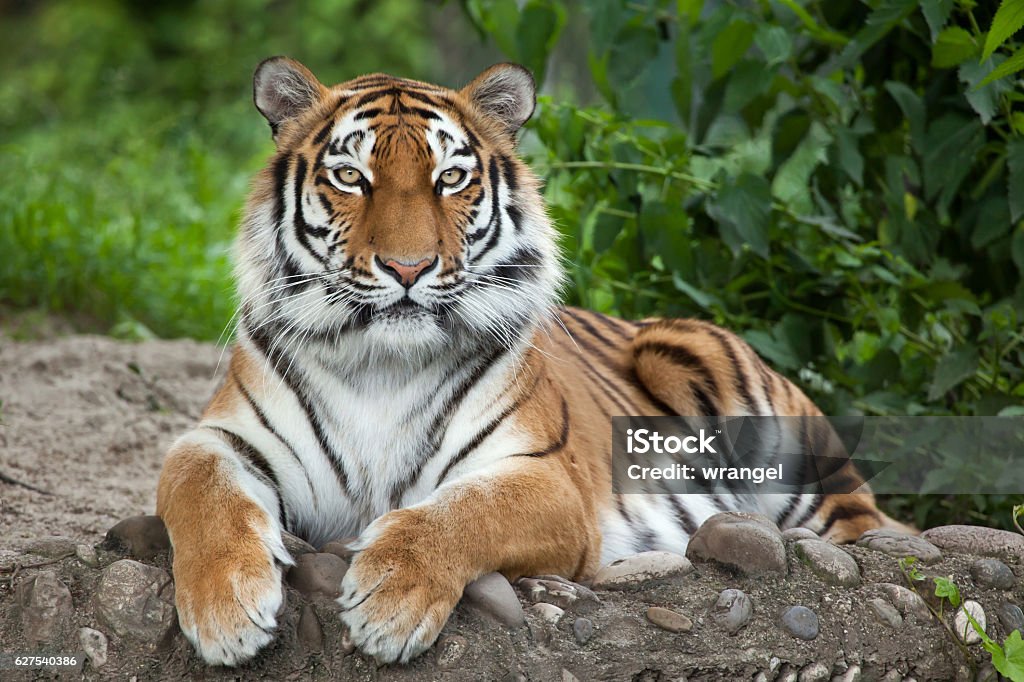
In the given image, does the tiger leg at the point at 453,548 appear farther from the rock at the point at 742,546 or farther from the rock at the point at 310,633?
the rock at the point at 742,546

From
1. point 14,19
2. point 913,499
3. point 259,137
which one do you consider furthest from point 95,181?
point 14,19

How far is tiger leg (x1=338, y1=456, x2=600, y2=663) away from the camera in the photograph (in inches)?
92.2

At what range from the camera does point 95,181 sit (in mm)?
7148

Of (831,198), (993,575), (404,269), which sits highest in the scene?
(404,269)

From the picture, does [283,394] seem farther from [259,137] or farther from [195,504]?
A: [259,137]

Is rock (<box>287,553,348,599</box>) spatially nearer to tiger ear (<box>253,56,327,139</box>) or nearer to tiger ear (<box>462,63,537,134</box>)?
tiger ear (<box>253,56,327,139</box>)

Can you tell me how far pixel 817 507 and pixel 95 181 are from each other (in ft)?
16.9

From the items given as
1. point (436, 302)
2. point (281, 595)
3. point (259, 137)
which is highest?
point (436, 302)

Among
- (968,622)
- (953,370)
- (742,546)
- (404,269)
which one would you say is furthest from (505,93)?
(968,622)

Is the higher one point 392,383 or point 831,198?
point 831,198

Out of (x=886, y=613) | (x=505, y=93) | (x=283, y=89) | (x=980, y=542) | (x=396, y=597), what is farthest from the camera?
(x=505, y=93)

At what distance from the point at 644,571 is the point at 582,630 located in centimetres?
25

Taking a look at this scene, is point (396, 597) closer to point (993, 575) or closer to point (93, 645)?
point (93, 645)

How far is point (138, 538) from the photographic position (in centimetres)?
267
